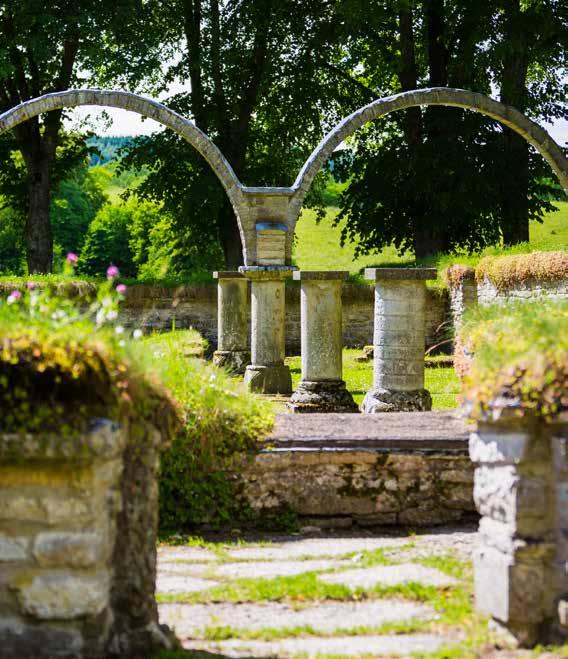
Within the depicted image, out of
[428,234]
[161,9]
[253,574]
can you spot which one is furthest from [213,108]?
[253,574]

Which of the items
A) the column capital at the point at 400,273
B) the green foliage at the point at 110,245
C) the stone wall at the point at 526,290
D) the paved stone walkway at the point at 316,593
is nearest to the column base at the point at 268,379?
the column capital at the point at 400,273

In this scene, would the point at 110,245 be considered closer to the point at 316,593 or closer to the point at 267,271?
the point at 267,271

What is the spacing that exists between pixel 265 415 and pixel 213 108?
17688mm

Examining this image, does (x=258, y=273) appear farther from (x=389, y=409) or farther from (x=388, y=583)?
(x=388, y=583)

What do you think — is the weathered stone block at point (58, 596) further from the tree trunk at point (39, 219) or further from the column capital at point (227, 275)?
the tree trunk at point (39, 219)

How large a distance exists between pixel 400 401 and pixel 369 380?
421 centimetres

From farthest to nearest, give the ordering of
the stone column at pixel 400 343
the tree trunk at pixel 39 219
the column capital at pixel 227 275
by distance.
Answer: the tree trunk at pixel 39 219 < the column capital at pixel 227 275 < the stone column at pixel 400 343

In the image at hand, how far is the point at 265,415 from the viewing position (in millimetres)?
6664

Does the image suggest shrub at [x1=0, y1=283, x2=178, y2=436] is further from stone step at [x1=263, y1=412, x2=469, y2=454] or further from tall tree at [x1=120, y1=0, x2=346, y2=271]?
tall tree at [x1=120, y1=0, x2=346, y2=271]

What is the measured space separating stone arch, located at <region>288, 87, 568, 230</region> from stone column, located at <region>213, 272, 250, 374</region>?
280cm

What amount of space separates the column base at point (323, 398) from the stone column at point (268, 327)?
4.42ft

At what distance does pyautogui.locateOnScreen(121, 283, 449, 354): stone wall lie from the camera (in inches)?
786

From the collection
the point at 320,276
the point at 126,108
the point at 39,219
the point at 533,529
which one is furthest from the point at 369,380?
the point at 533,529

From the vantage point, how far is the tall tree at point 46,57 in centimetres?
2088
